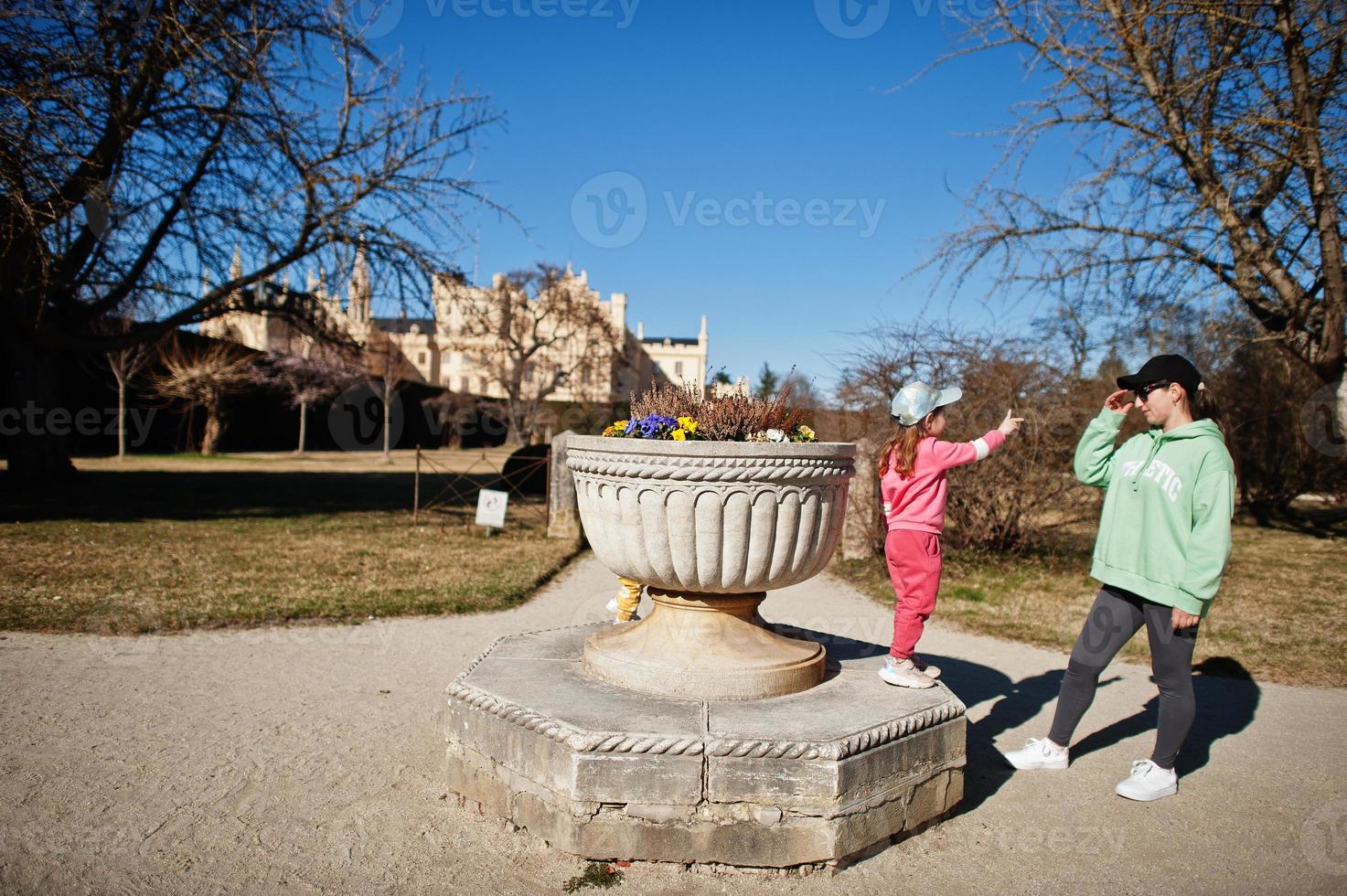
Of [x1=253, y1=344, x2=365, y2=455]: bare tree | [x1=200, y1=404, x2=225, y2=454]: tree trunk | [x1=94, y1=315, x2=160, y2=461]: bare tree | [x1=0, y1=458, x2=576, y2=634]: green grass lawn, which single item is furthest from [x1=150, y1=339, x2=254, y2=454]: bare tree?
[x1=0, y1=458, x2=576, y2=634]: green grass lawn

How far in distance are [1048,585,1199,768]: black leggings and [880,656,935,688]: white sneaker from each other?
2.21ft

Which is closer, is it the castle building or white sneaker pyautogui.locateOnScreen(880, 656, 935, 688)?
white sneaker pyautogui.locateOnScreen(880, 656, 935, 688)

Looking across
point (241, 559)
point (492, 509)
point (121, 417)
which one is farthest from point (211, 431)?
point (241, 559)

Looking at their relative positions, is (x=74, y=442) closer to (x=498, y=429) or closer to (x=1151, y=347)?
(x=498, y=429)

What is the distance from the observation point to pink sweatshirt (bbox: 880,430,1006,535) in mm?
3855

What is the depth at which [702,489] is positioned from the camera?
3.46m

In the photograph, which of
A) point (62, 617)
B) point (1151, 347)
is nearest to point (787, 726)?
point (62, 617)

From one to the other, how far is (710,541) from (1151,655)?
2.05 m

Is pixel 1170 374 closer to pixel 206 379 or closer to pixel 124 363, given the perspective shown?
pixel 124 363

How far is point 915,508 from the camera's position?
389 centimetres

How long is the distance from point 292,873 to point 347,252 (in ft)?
35.2

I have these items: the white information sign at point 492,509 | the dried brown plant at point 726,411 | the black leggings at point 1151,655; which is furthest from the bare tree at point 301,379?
Answer: the black leggings at point 1151,655

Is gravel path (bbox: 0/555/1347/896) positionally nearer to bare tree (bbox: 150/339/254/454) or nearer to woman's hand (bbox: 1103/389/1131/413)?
woman's hand (bbox: 1103/389/1131/413)

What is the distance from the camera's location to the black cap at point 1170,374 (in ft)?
11.9
